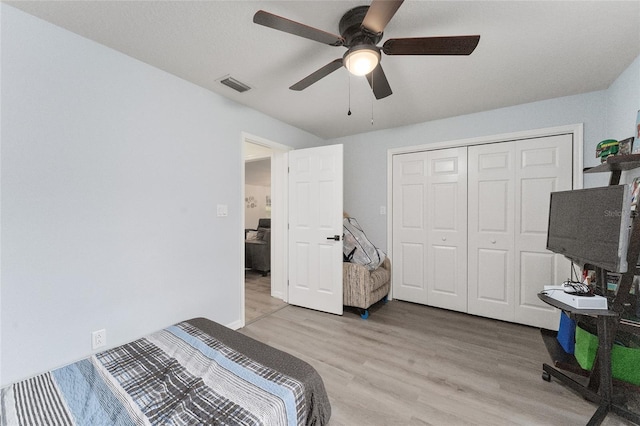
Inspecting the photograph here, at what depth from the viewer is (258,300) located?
356 centimetres

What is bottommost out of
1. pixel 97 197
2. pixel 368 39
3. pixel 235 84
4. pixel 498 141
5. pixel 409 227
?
pixel 409 227

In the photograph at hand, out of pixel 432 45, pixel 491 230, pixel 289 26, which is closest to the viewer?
pixel 289 26

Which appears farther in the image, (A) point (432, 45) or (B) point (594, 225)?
(B) point (594, 225)

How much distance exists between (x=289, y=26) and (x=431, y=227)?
2848mm

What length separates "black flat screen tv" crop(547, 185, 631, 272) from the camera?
4.73 ft

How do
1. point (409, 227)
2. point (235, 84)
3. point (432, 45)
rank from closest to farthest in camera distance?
point (432, 45), point (235, 84), point (409, 227)

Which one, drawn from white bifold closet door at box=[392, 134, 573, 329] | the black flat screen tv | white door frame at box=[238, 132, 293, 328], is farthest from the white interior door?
the black flat screen tv

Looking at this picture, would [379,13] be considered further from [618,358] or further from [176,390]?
[618,358]

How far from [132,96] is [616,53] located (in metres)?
3.61

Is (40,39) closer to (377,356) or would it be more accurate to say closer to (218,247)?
(218,247)

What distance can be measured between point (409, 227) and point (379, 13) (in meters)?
2.72

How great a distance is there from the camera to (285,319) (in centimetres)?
297

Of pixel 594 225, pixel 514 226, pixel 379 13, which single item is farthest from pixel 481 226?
pixel 379 13

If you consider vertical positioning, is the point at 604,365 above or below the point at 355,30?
below
